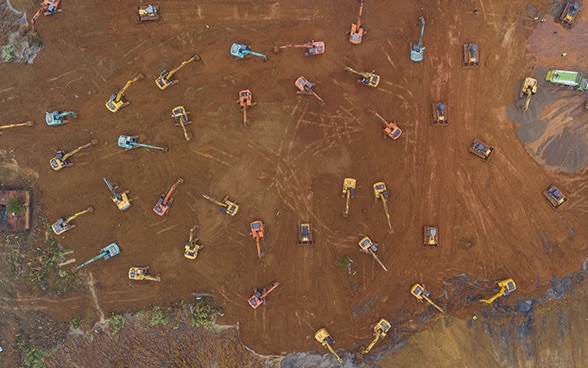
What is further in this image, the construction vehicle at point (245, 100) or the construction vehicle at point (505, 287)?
the construction vehicle at point (245, 100)

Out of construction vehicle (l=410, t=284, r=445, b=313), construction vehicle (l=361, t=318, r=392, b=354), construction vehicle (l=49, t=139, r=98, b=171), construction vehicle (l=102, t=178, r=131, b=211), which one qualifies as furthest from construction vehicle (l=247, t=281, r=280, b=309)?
construction vehicle (l=49, t=139, r=98, b=171)

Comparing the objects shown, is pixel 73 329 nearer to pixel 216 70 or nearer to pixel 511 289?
pixel 216 70

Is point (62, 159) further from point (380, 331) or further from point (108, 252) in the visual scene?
point (380, 331)

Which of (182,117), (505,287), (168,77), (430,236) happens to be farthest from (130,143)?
(505,287)

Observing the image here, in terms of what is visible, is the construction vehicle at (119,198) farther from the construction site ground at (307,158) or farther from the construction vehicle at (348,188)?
the construction vehicle at (348,188)

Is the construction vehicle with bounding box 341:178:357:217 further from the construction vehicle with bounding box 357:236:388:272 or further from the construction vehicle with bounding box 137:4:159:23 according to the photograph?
the construction vehicle with bounding box 137:4:159:23

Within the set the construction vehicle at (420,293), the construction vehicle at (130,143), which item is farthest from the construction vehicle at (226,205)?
the construction vehicle at (420,293)
